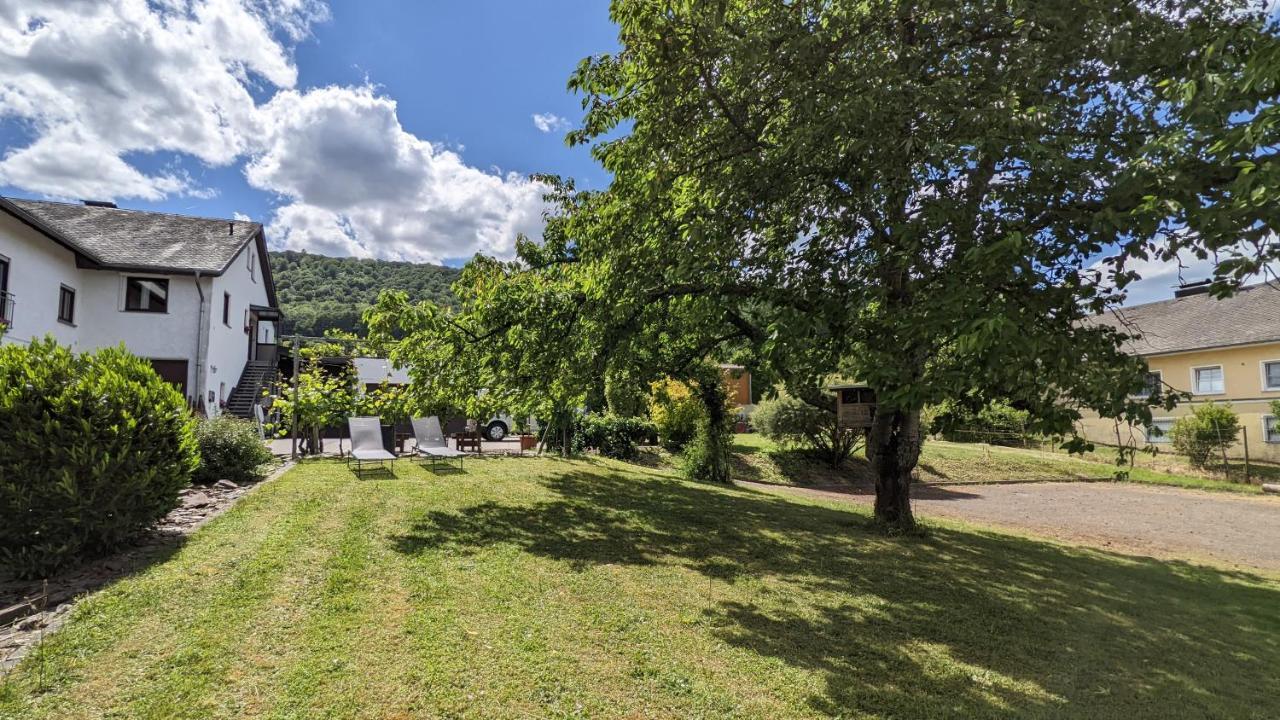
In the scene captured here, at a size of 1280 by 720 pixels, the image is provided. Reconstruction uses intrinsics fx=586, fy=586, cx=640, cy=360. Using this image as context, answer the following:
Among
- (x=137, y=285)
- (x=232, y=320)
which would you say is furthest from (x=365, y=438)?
(x=232, y=320)

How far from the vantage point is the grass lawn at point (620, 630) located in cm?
324

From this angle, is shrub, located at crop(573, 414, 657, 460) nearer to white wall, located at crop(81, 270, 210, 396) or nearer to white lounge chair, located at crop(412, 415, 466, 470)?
white lounge chair, located at crop(412, 415, 466, 470)

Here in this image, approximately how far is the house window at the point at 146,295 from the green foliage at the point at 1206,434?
111 ft

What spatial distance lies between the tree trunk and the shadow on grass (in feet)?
1.55

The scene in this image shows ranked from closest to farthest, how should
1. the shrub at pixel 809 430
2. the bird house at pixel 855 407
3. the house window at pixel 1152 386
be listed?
the house window at pixel 1152 386 < the bird house at pixel 855 407 < the shrub at pixel 809 430

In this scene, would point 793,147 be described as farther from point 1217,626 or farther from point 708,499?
point 708,499

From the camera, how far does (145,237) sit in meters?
19.7

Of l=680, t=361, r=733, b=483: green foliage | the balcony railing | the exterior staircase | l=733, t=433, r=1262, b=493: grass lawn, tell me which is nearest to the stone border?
l=680, t=361, r=733, b=483: green foliage

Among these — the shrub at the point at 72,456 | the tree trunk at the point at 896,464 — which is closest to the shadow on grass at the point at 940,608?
the tree trunk at the point at 896,464

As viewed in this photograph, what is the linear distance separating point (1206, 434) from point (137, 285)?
35.1 meters

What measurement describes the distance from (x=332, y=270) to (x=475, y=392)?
62.3 meters

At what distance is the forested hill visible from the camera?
162ft

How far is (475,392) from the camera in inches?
393

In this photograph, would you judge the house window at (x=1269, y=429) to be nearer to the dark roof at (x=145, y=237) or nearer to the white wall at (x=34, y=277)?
the dark roof at (x=145, y=237)
